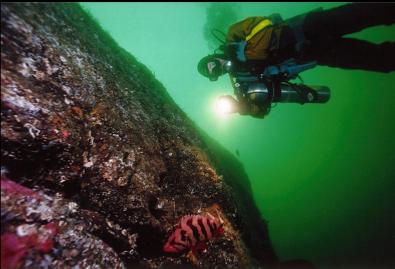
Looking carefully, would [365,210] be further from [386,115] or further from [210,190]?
[386,115]

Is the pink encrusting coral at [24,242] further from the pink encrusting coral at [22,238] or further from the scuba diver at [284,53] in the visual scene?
the scuba diver at [284,53]

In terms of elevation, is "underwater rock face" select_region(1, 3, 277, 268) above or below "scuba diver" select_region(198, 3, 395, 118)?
below

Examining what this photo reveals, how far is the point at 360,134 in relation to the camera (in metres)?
87.6

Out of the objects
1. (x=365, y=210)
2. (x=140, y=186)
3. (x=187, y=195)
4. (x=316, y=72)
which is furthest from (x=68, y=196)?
(x=316, y=72)

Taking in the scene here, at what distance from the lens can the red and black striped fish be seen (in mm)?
3059

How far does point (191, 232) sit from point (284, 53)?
356 centimetres

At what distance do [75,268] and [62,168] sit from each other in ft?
2.98

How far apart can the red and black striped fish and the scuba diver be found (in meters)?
2.67

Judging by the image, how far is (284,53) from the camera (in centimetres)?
502

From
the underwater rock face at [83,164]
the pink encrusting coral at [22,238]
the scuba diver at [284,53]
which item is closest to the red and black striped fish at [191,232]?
the underwater rock face at [83,164]

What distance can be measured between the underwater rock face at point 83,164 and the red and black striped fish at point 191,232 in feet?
0.66

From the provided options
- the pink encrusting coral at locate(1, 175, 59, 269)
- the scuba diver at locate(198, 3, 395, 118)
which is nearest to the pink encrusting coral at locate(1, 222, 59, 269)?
the pink encrusting coral at locate(1, 175, 59, 269)

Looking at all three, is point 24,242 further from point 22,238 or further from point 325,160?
point 325,160

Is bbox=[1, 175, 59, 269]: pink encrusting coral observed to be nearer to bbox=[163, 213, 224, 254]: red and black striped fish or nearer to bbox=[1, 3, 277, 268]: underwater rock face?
bbox=[1, 3, 277, 268]: underwater rock face
